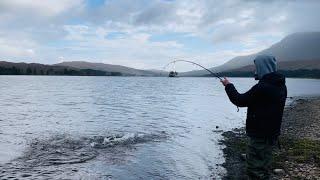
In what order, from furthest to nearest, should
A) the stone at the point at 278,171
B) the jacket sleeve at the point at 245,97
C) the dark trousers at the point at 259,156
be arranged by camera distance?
the stone at the point at 278,171
the dark trousers at the point at 259,156
the jacket sleeve at the point at 245,97

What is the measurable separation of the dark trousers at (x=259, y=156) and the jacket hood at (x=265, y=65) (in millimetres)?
1327

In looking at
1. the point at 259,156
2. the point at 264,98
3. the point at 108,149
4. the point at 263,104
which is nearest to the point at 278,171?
the point at 259,156

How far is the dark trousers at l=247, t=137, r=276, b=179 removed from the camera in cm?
866

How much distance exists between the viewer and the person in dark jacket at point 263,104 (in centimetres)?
820

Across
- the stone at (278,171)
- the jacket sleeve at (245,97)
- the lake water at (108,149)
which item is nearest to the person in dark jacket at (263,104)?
the jacket sleeve at (245,97)

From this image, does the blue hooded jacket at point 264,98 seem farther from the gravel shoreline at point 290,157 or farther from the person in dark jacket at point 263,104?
the gravel shoreline at point 290,157

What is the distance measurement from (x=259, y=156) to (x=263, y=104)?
1.20m

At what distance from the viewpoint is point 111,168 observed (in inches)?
700

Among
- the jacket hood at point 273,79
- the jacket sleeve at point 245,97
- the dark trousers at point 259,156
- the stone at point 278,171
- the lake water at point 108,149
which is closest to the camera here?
the jacket sleeve at point 245,97

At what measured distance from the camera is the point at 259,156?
8.80 metres

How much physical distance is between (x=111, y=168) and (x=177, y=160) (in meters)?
3.46

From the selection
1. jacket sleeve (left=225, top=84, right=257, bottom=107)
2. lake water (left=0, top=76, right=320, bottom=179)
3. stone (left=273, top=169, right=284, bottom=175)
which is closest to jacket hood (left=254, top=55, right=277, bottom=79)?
jacket sleeve (left=225, top=84, right=257, bottom=107)

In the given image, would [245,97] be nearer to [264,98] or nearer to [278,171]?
[264,98]

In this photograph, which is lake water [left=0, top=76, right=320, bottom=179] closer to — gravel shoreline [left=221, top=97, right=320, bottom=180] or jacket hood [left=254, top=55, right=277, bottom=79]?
gravel shoreline [left=221, top=97, right=320, bottom=180]
